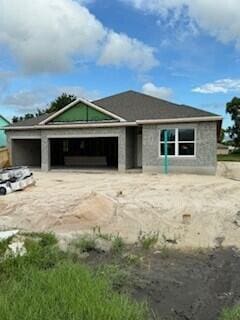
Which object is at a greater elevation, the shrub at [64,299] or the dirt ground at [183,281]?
the shrub at [64,299]

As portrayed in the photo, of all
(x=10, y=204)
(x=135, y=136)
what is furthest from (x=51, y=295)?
(x=135, y=136)

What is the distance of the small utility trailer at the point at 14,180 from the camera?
17.0 m

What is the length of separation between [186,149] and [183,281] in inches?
651

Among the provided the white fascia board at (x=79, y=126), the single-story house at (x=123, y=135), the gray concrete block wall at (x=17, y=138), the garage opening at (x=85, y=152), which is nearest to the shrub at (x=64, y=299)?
the single-story house at (x=123, y=135)

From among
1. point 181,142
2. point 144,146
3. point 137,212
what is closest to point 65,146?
point 144,146

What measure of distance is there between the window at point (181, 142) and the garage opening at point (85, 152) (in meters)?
7.84

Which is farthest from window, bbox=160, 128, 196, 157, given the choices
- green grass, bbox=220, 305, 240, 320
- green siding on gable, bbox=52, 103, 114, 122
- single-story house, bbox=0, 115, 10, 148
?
green grass, bbox=220, 305, 240, 320

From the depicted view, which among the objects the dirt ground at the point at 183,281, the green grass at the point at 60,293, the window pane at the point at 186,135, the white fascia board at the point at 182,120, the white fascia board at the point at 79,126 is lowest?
the dirt ground at the point at 183,281

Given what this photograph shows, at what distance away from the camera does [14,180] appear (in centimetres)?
1809

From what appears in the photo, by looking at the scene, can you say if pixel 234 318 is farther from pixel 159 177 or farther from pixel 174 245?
pixel 159 177

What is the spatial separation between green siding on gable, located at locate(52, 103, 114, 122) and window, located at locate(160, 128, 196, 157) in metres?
4.43

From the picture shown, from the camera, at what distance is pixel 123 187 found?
59.4 feet

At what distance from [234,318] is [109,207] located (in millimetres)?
8445

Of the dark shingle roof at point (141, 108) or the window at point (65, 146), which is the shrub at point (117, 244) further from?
the window at point (65, 146)
